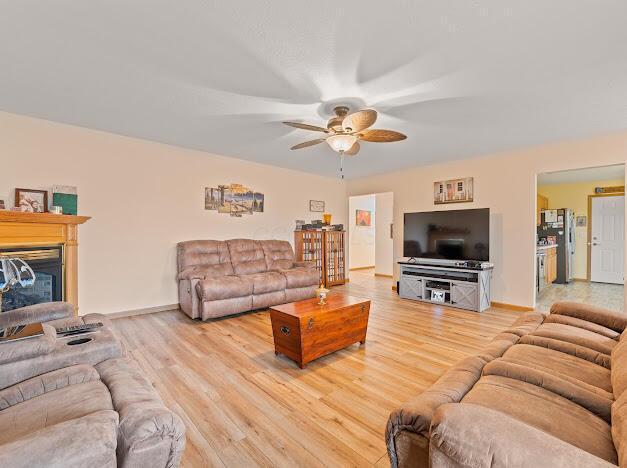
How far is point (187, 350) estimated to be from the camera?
294 cm

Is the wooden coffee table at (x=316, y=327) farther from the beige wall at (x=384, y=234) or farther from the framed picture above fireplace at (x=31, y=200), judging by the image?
the beige wall at (x=384, y=234)

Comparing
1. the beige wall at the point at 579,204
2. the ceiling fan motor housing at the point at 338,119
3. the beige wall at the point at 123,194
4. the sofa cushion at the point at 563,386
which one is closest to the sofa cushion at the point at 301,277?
the beige wall at the point at 123,194

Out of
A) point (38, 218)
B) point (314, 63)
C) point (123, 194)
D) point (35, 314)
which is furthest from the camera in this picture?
point (123, 194)

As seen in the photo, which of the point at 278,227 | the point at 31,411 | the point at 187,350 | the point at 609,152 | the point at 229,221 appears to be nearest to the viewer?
the point at 31,411

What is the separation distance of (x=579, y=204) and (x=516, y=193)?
3.90m

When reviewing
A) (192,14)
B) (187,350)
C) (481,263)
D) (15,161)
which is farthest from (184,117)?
(481,263)

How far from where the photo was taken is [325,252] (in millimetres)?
6371

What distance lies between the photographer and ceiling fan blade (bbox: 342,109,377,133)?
2.47 meters

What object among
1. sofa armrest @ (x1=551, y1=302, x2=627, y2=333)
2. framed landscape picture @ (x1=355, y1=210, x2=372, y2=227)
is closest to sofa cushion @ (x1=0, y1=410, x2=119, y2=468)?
sofa armrest @ (x1=551, y1=302, x2=627, y2=333)

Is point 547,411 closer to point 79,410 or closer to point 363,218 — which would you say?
point 79,410

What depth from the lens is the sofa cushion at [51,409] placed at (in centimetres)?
100

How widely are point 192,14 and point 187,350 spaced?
9.20 ft


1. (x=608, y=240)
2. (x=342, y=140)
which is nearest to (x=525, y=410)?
(x=342, y=140)

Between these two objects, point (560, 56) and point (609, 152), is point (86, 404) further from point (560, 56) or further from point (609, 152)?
point (609, 152)
